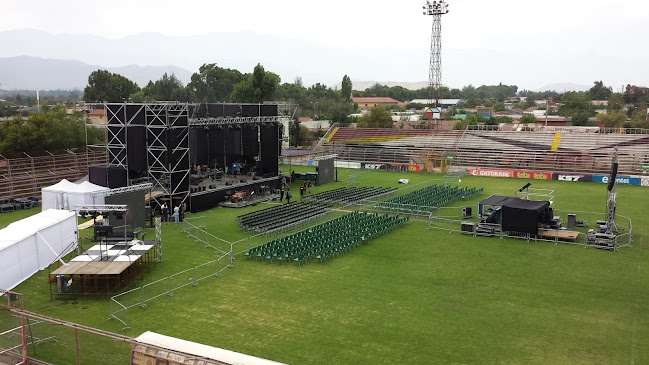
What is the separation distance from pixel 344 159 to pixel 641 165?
29982mm

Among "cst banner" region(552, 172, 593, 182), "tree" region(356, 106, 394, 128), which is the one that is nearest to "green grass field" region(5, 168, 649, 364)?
"cst banner" region(552, 172, 593, 182)

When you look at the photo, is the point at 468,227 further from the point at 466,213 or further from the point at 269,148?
the point at 269,148

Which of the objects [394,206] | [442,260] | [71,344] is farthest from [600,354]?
[394,206]

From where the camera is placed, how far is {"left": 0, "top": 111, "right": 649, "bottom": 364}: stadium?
13.1 m

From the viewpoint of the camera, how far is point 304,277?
19125mm

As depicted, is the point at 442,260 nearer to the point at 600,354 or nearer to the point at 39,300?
the point at 600,354

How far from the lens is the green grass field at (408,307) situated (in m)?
13.1

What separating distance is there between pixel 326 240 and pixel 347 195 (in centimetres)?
1297

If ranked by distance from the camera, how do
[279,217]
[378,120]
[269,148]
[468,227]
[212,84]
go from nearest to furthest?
1. [468,227]
2. [279,217]
3. [269,148]
4. [378,120]
5. [212,84]

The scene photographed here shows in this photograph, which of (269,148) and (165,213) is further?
(269,148)

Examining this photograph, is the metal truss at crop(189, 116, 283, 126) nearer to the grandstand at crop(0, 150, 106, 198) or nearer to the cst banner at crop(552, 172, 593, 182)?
the grandstand at crop(0, 150, 106, 198)

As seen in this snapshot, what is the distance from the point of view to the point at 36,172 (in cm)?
3766

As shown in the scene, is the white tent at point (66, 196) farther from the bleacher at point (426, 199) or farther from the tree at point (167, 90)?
the tree at point (167, 90)

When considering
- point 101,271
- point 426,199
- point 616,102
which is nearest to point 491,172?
point 426,199
